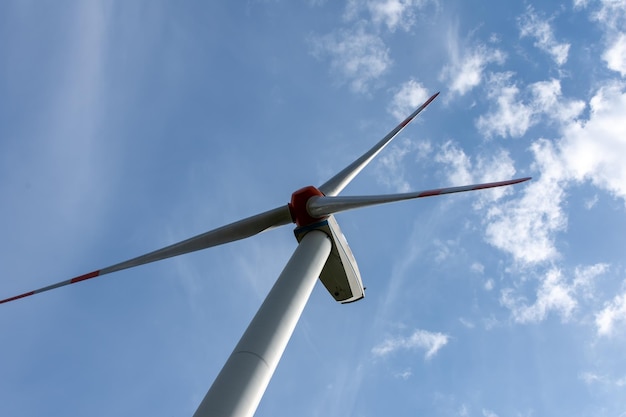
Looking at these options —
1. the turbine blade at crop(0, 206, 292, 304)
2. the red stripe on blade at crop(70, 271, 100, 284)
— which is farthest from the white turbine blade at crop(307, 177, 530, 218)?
the red stripe on blade at crop(70, 271, 100, 284)

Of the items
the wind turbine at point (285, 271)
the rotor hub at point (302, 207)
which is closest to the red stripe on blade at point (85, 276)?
the wind turbine at point (285, 271)

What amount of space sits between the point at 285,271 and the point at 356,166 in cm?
762

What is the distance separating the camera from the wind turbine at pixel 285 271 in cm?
988

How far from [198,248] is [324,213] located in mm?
3972

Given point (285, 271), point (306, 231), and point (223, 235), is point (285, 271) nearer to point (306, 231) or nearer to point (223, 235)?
point (306, 231)

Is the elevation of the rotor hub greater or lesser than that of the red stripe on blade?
greater

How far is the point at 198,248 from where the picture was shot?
16828 millimetres

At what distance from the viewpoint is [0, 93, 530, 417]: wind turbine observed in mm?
9883

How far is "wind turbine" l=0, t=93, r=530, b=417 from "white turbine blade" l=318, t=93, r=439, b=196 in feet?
0.11

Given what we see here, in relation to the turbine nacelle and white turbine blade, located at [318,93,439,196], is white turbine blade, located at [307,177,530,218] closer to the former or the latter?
the turbine nacelle

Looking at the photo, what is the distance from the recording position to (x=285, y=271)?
13.6 meters

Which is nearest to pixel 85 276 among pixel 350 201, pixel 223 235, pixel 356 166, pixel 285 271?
pixel 223 235

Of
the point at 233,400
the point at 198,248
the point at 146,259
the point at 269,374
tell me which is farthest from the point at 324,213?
the point at 233,400

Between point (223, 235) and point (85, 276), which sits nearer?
point (85, 276)
